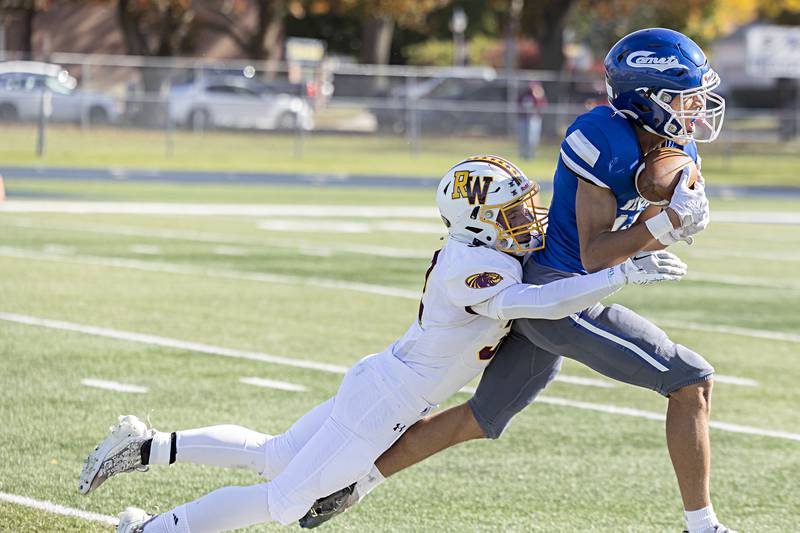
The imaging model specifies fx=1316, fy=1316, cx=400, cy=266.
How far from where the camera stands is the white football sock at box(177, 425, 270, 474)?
4.37 metres

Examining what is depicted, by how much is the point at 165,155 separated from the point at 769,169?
13132 mm

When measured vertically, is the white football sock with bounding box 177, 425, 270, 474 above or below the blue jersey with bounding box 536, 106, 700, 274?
below

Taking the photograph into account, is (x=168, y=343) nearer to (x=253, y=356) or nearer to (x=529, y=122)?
(x=253, y=356)

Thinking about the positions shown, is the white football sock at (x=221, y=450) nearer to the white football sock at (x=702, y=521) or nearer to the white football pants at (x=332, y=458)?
the white football pants at (x=332, y=458)

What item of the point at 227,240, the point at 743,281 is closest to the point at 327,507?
the point at 743,281

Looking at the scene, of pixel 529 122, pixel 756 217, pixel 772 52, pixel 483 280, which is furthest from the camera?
pixel 772 52

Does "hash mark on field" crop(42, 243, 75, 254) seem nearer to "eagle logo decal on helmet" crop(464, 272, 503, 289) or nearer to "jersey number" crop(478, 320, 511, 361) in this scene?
"jersey number" crop(478, 320, 511, 361)

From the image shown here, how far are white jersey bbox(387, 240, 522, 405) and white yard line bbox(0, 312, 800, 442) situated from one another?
103 inches

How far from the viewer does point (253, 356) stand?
25.9 ft

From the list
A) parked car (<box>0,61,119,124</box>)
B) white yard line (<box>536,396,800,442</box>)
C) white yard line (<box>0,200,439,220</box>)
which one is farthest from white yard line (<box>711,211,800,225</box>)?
parked car (<box>0,61,119,124</box>)

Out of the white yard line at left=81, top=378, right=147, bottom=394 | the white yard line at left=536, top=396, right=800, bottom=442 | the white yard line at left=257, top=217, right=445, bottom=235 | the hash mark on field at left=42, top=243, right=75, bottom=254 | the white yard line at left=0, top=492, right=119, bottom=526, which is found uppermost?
the white yard line at left=0, top=492, right=119, bottom=526

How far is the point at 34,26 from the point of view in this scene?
153ft

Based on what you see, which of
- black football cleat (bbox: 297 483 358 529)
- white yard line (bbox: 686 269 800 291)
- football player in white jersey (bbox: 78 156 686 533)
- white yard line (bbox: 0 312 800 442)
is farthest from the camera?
white yard line (bbox: 686 269 800 291)

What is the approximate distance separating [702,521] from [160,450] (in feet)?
5.77
